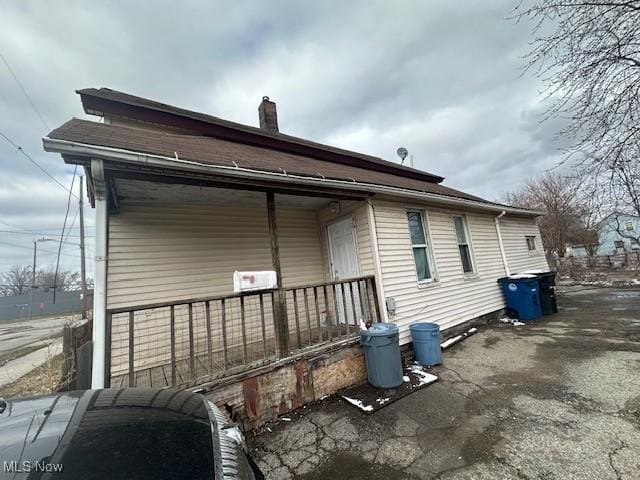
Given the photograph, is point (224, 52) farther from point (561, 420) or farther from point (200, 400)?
point (561, 420)

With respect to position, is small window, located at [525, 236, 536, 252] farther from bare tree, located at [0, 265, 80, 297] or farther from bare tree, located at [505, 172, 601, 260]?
bare tree, located at [0, 265, 80, 297]

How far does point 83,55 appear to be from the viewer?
517cm

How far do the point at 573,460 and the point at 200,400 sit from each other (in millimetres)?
3123

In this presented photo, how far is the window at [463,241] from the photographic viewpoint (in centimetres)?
684

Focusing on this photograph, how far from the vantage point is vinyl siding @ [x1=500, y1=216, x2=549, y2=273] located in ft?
27.5

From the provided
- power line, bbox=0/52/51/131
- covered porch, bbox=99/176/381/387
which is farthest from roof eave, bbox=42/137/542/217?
power line, bbox=0/52/51/131

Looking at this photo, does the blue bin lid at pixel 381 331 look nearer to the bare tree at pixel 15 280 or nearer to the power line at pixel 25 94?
the power line at pixel 25 94

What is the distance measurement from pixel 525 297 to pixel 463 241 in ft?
7.54

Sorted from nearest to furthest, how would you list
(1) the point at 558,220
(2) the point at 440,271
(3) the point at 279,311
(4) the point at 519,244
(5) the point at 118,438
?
(5) the point at 118,438 → (3) the point at 279,311 → (2) the point at 440,271 → (4) the point at 519,244 → (1) the point at 558,220

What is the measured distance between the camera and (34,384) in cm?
499

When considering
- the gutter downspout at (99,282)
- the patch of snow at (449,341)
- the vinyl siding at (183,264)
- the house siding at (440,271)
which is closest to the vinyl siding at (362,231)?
the house siding at (440,271)

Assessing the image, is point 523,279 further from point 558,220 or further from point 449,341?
point 558,220

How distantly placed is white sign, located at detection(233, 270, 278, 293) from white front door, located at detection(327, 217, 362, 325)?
5.46ft

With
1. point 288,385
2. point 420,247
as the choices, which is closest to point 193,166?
point 288,385
